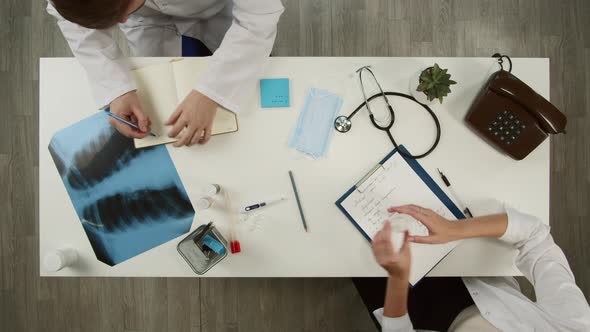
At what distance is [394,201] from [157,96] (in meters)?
0.71

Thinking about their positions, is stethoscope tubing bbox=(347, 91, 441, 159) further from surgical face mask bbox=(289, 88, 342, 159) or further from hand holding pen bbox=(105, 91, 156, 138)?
hand holding pen bbox=(105, 91, 156, 138)

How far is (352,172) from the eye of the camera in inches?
40.1

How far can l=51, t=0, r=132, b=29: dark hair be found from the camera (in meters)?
0.64

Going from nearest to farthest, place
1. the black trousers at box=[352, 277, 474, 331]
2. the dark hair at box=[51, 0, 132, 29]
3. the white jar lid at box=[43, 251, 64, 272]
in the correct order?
the dark hair at box=[51, 0, 132, 29]
the white jar lid at box=[43, 251, 64, 272]
the black trousers at box=[352, 277, 474, 331]

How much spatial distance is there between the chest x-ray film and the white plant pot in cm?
71

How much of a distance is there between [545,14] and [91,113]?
2.01 meters

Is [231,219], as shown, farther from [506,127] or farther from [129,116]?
[506,127]

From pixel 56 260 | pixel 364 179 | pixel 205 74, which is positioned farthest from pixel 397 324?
pixel 56 260

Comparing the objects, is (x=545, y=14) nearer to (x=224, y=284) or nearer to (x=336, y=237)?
(x=336, y=237)

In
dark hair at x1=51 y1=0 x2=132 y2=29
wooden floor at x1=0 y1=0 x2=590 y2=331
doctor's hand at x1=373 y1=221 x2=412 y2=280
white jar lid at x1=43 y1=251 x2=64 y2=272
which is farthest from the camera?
wooden floor at x1=0 y1=0 x2=590 y2=331

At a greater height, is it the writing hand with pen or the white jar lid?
the writing hand with pen

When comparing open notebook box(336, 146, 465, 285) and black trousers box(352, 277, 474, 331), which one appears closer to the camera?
open notebook box(336, 146, 465, 285)

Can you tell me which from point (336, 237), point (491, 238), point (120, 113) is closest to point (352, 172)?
point (336, 237)

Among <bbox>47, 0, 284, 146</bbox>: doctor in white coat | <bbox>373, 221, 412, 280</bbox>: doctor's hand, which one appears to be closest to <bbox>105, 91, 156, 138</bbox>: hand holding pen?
<bbox>47, 0, 284, 146</bbox>: doctor in white coat
